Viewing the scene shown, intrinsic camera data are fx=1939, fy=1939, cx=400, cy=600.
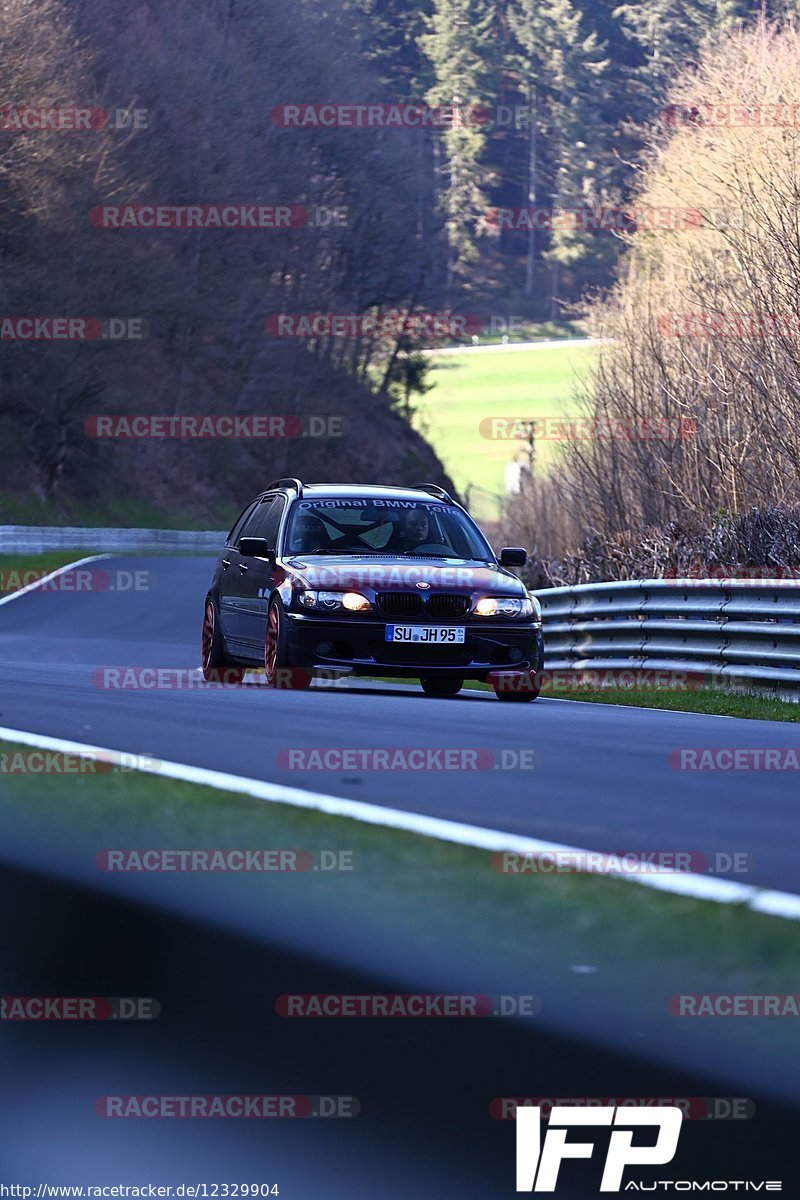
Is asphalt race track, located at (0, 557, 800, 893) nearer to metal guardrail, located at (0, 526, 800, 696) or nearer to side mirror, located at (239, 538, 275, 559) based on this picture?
side mirror, located at (239, 538, 275, 559)

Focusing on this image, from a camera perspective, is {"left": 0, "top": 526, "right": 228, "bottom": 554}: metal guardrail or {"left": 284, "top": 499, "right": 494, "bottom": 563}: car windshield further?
{"left": 0, "top": 526, "right": 228, "bottom": 554}: metal guardrail

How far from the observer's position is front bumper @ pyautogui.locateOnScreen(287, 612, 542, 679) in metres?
14.2

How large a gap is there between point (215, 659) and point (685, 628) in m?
3.98

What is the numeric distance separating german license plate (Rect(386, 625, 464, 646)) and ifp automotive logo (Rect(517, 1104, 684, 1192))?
11148mm

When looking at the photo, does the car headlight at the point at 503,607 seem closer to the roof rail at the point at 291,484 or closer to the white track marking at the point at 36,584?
the roof rail at the point at 291,484

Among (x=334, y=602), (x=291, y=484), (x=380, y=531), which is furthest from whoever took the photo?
(x=291, y=484)

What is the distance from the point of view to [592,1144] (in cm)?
298

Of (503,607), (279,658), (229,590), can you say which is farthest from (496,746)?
(229,590)

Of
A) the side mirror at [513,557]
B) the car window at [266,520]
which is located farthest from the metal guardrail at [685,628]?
the car window at [266,520]

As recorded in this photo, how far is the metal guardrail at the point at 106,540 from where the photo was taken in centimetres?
4794

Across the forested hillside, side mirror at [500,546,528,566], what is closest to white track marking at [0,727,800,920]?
side mirror at [500,546,528,566]

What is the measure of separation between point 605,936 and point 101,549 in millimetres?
50199

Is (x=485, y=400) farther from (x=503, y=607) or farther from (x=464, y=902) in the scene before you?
(x=464, y=902)

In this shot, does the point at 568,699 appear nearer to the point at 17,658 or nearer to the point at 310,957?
the point at 17,658
